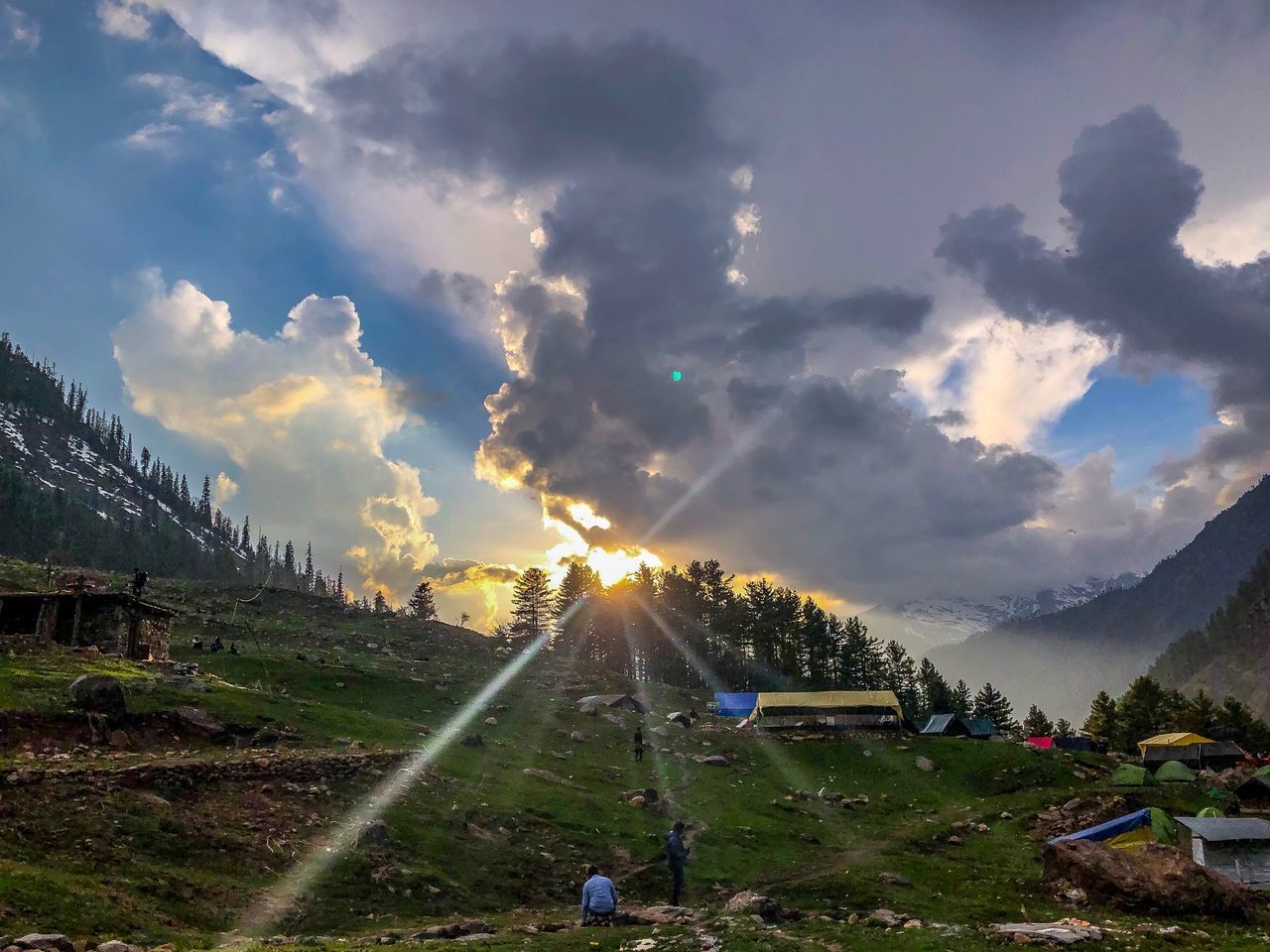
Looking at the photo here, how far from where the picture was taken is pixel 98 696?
37125 millimetres

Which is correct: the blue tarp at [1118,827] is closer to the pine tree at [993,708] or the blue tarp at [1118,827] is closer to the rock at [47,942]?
the rock at [47,942]

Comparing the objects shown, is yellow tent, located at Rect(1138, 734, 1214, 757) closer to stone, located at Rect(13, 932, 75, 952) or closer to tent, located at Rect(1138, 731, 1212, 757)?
tent, located at Rect(1138, 731, 1212, 757)

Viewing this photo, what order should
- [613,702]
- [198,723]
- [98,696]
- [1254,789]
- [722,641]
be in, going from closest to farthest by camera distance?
[98,696], [198,723], [1254,789], [613,702], [722,641]

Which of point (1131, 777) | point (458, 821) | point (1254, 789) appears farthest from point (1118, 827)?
point (458, 821)

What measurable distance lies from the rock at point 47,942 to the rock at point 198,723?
75.2 feet

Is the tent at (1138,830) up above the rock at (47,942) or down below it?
below

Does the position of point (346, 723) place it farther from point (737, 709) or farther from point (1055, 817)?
point (737, 709)

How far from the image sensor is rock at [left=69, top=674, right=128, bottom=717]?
3666cm

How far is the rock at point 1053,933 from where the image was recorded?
22.0 m

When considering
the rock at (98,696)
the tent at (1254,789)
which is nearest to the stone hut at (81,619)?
the rock at (98,696)

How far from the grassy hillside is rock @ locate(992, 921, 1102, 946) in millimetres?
929

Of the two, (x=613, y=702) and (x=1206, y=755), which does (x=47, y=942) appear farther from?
(x=1206, y=755)

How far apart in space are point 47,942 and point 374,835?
15.4 m

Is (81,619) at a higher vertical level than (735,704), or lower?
higher
